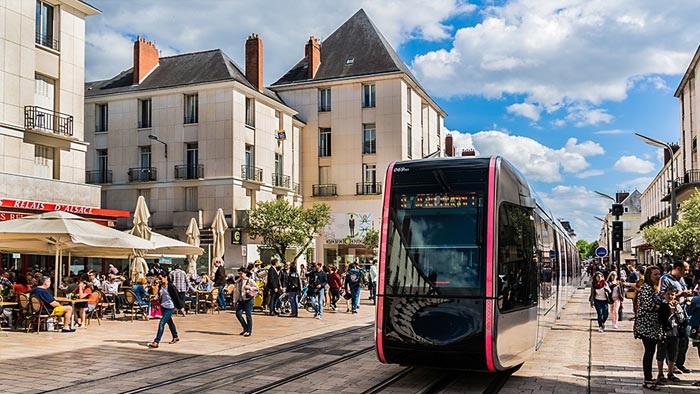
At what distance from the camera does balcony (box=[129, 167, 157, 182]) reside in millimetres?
44094

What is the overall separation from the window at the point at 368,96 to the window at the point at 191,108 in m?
12.1

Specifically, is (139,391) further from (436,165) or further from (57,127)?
(57,127)

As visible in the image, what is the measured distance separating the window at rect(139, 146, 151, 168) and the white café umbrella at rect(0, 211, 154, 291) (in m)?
27.0

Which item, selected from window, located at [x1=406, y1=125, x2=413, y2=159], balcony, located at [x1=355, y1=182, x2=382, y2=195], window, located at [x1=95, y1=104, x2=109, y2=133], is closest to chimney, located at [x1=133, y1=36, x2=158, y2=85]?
window, located at [x1=95, y1=104, x2=109, y2=133]

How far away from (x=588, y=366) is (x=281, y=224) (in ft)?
97.9

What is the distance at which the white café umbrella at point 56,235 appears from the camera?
53.5 ft

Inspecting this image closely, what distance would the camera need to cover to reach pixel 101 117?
46.3 meters

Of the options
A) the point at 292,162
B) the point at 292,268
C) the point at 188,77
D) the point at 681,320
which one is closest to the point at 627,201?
the point at 292,162

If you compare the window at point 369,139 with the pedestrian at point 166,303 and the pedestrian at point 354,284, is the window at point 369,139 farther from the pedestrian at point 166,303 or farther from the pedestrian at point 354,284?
the pedestrian at point 166,303

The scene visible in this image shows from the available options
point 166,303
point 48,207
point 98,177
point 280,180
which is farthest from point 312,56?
point 166,303

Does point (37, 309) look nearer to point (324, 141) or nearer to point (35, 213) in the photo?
point (35, 213)

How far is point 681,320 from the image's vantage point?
10.2 metres

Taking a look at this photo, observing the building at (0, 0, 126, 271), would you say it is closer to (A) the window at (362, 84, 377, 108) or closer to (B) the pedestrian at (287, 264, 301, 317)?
(B) the pedestrian at (287, 264, 301, 317)

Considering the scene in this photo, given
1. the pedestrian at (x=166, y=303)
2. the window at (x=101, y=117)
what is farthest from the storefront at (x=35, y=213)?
the window at (x=101, y=117)
